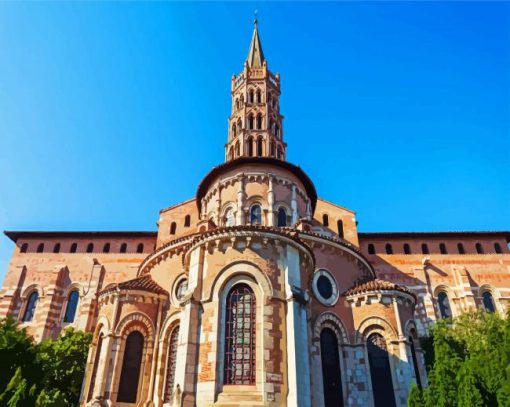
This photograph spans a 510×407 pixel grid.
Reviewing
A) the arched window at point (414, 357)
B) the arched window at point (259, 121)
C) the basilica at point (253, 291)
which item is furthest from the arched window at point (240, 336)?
the arched window at point (259, 121)

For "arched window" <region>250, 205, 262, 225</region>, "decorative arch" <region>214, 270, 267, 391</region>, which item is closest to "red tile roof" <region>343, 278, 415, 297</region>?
"arched window" <region>250, 205, 262, 225</region>

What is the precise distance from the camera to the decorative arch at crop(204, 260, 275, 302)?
16.8 meters

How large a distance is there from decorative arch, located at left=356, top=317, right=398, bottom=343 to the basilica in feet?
0.18

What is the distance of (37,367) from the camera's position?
16406 millimetres

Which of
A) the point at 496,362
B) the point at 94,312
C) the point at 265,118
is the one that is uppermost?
the point at 265,118

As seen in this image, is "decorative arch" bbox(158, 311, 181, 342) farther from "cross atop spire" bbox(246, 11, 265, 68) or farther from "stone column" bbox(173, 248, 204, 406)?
"cross atop spire" bbox(246, 11, 265, 68)

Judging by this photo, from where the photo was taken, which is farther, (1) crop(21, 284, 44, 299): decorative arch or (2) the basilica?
(1) crop(21, 284, 44, 299): decorative arch

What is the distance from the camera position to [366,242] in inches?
1491

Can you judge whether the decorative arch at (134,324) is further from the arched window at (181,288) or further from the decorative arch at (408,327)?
the decorative arch at (408,327)

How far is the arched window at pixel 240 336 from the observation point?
15.3 metres

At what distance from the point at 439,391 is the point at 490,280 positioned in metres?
27.2

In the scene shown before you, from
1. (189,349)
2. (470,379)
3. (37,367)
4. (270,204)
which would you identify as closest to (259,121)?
(270,204)

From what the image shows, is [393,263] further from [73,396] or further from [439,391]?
[73,396]

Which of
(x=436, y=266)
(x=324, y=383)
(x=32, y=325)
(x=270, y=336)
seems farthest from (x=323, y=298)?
(x=32, y=325)
